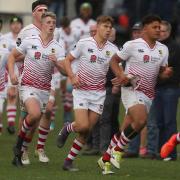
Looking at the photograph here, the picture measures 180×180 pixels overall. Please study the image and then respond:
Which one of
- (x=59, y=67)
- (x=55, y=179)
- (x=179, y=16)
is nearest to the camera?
(x=55, y=179)

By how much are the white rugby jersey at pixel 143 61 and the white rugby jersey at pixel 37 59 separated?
1.17 metres

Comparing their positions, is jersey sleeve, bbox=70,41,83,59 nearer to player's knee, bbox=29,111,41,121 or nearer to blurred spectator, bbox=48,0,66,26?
player's knee, bbox=29,111,41,121

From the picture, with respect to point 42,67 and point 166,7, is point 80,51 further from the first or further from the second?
point 166,7

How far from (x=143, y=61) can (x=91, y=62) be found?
0.80 m

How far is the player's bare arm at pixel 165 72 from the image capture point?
17.6m

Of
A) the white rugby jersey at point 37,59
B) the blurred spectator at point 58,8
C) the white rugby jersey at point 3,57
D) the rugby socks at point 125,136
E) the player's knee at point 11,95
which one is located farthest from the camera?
the blurred spectator at point 58,8

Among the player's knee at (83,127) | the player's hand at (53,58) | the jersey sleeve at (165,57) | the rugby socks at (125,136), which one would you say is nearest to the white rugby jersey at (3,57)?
the player's hand at (53,58)

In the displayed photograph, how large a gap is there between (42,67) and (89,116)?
3.80ft

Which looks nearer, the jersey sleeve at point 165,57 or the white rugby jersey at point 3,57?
the jersey sleeve at point 165,57

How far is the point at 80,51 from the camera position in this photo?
17906 mm

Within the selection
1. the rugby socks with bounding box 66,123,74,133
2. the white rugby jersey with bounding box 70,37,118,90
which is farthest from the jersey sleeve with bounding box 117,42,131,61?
the rugby socks with bounding box 66,123,74,133

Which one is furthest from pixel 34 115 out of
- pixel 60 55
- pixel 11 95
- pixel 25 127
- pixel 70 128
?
pixel 11 95

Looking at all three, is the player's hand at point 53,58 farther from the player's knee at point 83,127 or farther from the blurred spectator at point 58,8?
the blurred spectator at point 58,8

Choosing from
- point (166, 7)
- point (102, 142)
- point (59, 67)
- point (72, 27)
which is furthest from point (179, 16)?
point (59, 67)
